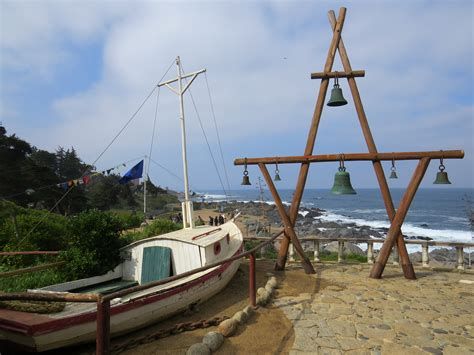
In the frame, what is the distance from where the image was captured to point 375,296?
7.18 metres

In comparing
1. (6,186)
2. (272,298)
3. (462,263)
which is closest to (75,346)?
(272,298)

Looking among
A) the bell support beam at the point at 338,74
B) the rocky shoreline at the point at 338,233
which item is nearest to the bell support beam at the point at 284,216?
the rocky shoreline at the point at 338,233

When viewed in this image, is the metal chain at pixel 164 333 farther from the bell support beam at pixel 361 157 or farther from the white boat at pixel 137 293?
the bell support beam at pixel 361 157

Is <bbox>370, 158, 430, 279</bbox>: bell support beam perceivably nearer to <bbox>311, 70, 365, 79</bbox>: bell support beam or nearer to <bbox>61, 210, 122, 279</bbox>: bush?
<bbox>311, 70, 365, 79</bbox>: bell support beam

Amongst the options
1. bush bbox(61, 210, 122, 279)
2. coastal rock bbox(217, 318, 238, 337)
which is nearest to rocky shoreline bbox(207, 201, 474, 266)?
coastal rock bbox(217, 318, 238, 337)

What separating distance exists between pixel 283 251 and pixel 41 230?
8.99 m

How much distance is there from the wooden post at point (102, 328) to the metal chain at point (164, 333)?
1402 millimetres

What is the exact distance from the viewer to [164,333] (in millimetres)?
5238

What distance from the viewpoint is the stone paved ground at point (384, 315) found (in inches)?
193

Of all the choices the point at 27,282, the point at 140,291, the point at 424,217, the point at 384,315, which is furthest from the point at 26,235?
the point at 424,217

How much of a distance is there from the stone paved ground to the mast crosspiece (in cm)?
72

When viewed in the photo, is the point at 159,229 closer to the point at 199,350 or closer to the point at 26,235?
the point at 26,235

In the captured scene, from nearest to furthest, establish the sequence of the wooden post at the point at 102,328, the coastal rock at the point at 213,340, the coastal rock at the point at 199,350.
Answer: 1. the wooden post at the point at 102,328
2. the coastal rock at the point at 199,350
3. the coastal rock at the point at 213,340

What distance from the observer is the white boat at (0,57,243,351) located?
4.38 m
